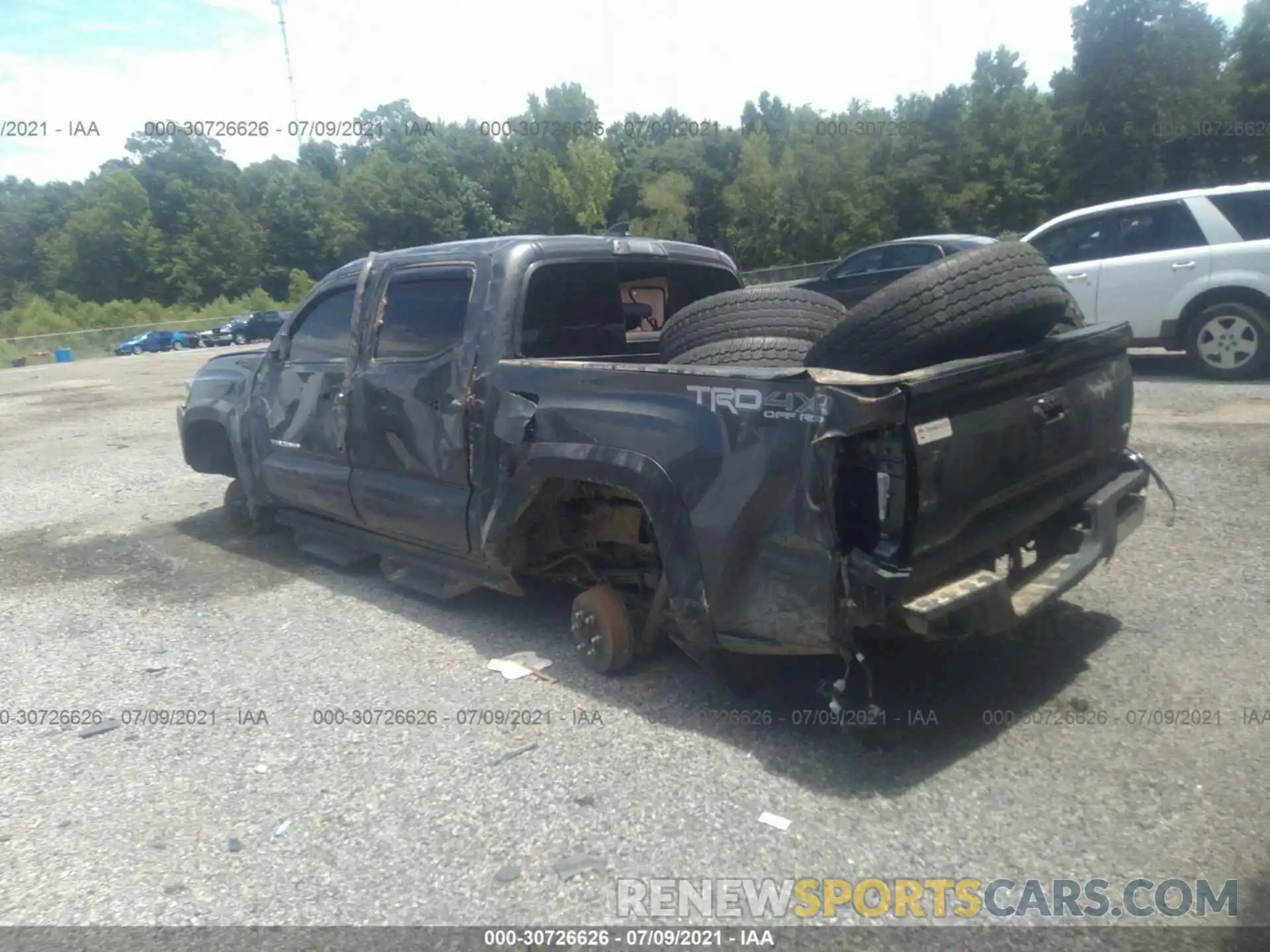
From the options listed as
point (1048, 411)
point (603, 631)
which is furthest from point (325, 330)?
point (1048, 411)

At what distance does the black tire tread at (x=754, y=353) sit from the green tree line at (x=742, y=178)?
21146mm

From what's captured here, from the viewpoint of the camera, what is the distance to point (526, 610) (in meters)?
5.31

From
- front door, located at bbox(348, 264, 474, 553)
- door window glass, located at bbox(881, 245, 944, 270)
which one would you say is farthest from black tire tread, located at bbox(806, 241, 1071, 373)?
door window glass, located at bbox(881, 245, 944, 270)

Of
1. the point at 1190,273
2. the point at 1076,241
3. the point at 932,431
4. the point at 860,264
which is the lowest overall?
the point at 932,431

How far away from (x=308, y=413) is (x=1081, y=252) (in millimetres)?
8013

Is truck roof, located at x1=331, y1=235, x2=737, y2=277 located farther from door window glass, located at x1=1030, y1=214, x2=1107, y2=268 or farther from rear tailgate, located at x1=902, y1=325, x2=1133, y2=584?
door window glass, located at x1=1030, y1=214, x2=1107, y2=268

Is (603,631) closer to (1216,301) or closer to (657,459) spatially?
(657,459)

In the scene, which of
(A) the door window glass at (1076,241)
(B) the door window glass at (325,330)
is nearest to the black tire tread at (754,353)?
(B) the door window glass at (325,330)

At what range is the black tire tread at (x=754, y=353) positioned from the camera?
4.14 m

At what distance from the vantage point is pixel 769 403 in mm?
3400

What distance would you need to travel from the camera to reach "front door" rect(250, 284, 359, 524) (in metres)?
5.64

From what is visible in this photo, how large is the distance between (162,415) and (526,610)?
10.9 m

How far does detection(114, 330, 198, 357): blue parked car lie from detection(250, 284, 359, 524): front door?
3840 centimetres

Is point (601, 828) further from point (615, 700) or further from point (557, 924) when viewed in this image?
point (615, 700)
